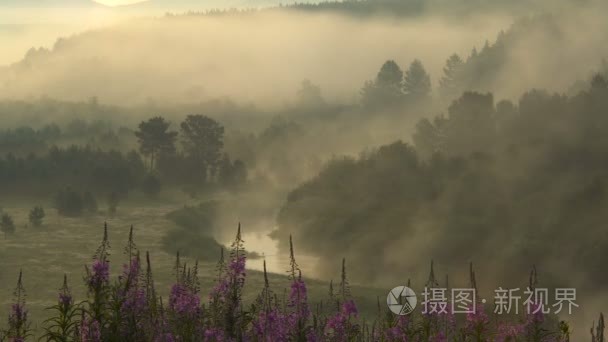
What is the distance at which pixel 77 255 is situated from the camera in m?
84.9

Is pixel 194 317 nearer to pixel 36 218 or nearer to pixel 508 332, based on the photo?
pixel 508 332

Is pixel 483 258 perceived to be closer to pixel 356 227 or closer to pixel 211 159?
pixel 356 227

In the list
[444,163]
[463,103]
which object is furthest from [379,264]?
[463,103]

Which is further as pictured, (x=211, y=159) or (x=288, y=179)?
Answer: (x=288, y=179)

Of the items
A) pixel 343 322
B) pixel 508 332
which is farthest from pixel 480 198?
pixel 343 322

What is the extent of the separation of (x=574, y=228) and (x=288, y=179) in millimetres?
85416

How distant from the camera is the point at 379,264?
91875mm

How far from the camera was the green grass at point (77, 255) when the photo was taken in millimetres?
65375

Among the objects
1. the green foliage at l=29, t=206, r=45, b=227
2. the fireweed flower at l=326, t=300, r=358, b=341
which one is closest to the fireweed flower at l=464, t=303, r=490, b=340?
the fireweed flower at l=326, t=300, r=358, b=341

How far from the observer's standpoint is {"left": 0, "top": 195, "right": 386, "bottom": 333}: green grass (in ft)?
214

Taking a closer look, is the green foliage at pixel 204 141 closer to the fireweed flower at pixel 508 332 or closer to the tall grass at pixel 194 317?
the tall grass at pixel 194 317

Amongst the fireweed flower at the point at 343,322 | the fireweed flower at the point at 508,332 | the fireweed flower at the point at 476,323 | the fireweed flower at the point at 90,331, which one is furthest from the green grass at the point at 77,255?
the fireweed flower at the point at 476,323

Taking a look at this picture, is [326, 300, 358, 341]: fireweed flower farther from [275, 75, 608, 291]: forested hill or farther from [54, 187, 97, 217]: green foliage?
[54, 187, 97, 217]: green foliage

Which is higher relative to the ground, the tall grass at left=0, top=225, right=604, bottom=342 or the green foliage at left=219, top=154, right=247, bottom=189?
the green foliage at left=219, top=154, right=247, bottom=189
